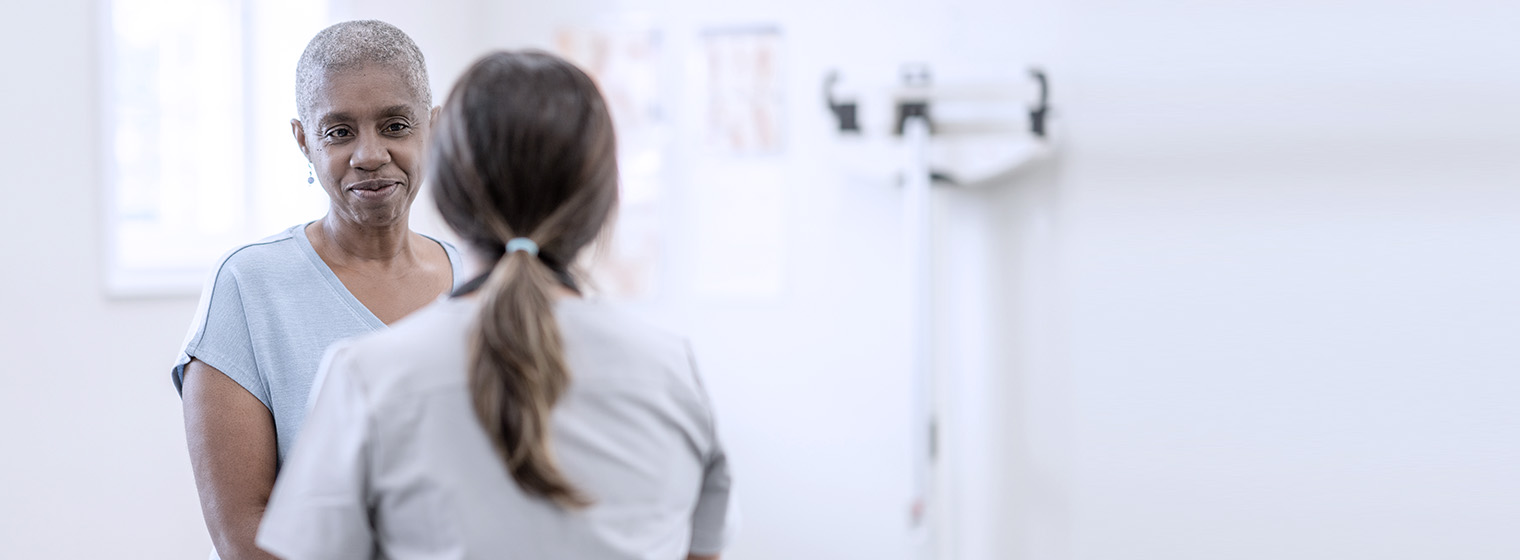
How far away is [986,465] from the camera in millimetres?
2758

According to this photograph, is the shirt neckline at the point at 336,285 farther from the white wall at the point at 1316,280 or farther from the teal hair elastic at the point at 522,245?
the white wall at the point at 1316,280

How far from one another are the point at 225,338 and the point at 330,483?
1.11 ft

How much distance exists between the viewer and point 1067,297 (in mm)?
2627

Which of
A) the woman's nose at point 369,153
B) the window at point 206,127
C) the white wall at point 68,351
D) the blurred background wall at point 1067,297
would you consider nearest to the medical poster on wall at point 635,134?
the blurred background wall at point 1067,297

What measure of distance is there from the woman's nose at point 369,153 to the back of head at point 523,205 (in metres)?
0.34

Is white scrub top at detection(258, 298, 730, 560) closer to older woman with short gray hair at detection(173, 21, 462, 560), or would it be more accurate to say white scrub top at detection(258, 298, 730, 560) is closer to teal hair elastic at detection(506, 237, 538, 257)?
teal hair elastic at detection(506, 237, 538, 257)

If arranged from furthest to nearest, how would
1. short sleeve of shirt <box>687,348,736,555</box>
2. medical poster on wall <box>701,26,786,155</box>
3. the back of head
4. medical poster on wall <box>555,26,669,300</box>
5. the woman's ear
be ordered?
medical poster on wall <box>555,26,669,300</box> → medical poster on wall <box>701,26,786,155</box> → the woman's ear → short sleeve of shirt <box>687,348,736,555</box> → the back of head

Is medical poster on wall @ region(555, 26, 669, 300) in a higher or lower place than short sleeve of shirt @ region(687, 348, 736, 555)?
higher

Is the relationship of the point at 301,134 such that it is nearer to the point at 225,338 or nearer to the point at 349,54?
Result: the point at 349,54

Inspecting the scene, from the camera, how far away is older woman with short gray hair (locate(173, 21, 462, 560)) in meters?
0.98

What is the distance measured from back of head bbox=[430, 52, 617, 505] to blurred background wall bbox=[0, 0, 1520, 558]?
62.0 inches

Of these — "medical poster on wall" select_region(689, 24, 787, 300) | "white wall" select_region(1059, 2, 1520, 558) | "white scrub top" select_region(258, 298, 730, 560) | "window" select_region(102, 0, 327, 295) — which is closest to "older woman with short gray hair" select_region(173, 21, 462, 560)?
"white scrub top" select_region(258, 298, 730, 560)

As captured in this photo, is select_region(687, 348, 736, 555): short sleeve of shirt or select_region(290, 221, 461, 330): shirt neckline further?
select_region(290, 221, 461, 330): shirt neckline

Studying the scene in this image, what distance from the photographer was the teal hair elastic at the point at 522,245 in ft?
2.41
